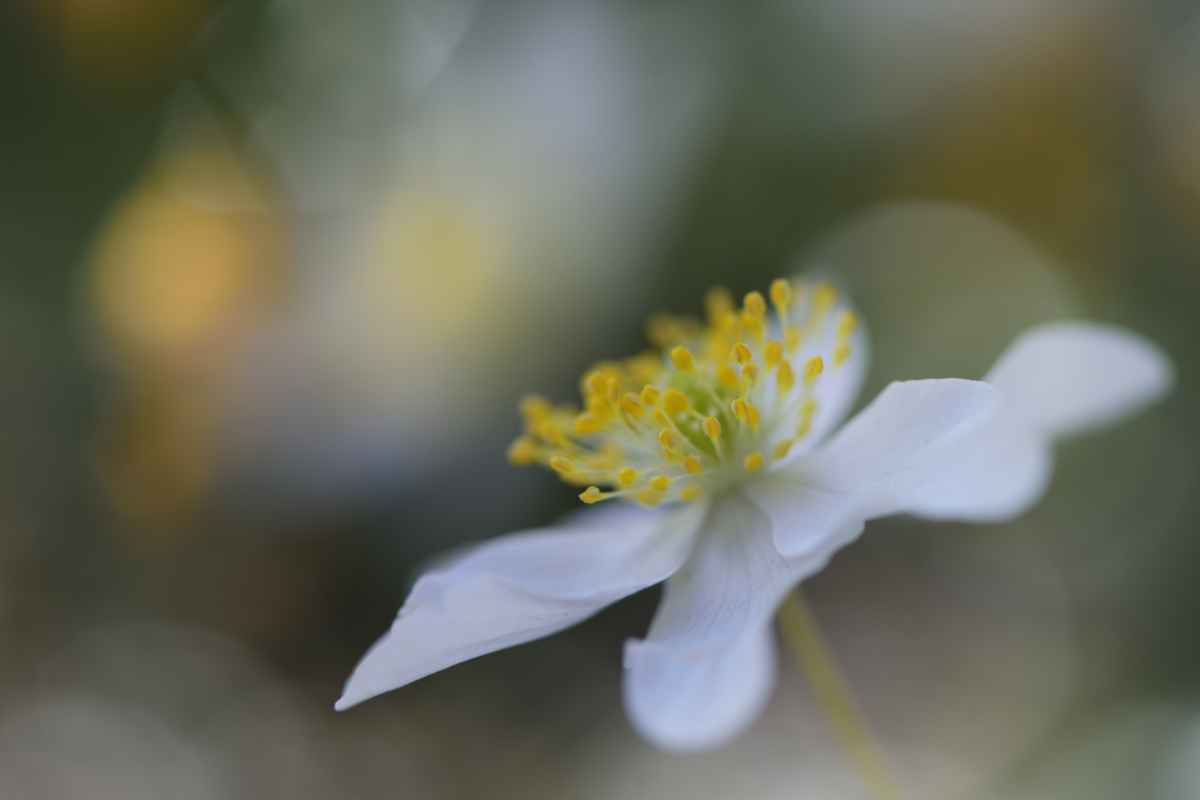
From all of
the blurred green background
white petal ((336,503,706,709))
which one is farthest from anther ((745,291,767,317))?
the blurred green background

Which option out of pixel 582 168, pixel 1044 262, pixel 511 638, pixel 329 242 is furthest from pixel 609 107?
pixel 511 638

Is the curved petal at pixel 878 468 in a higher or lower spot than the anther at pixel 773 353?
lower

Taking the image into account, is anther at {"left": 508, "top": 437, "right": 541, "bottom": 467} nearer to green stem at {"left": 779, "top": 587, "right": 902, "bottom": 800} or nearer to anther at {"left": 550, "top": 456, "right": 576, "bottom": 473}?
anther at {"left": 550, "top": 456, "right": 576, "bottom": 473}

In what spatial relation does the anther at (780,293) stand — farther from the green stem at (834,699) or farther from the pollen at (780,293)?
the green stem at (834,699)

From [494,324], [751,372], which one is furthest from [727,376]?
[494,324]

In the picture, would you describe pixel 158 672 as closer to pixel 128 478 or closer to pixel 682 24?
pixel 128 478

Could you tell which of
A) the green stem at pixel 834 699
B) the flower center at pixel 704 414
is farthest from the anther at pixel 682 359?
the green stem at pixel 834 699
